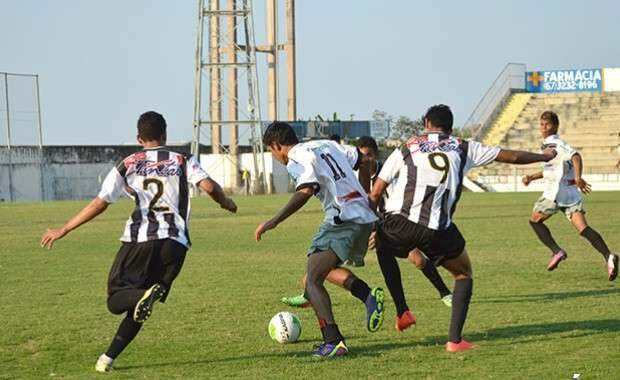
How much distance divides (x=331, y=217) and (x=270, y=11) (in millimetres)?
61281

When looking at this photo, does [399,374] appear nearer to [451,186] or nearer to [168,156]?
[451,186]

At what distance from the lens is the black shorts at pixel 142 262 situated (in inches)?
317

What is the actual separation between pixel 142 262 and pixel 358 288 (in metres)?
1.76

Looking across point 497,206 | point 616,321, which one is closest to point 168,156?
point 616,321

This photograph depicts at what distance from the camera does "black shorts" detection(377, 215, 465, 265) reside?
859cm

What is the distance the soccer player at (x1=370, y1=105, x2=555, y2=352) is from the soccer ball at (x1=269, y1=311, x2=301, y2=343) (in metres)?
1.08

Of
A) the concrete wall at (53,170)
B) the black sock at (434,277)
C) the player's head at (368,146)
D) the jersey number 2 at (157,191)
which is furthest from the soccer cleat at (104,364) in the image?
the concrete wall at (53,170)

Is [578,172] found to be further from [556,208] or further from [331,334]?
[331,334]

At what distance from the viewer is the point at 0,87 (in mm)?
54938

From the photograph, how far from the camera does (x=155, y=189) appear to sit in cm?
807

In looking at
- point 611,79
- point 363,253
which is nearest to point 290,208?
point 363,253

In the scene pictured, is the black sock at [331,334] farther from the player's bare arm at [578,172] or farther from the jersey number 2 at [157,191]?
the player's bare arm at [578,172]

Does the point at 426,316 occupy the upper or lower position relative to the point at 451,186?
lower

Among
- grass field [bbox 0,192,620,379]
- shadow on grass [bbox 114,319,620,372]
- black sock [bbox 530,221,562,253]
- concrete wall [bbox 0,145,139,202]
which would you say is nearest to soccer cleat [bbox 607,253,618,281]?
grass field [bbox 0,192,620,379]
